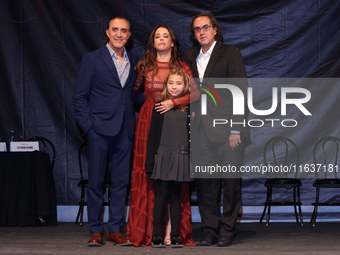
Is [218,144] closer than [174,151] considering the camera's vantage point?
No

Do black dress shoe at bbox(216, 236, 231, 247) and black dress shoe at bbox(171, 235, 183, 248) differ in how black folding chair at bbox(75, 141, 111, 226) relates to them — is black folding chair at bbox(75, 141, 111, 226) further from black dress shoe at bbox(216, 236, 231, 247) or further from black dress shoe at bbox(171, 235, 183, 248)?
black dress shoe at bbox(216, 236, 231, 247)

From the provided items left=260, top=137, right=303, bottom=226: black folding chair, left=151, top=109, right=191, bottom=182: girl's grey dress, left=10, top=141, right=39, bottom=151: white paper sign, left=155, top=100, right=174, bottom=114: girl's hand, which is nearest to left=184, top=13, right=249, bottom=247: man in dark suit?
left=151, top=109, right=191, bottom=182: girl's grey dress

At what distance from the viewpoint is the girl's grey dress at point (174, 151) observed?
2.91 m

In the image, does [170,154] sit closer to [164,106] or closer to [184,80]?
[164,106]

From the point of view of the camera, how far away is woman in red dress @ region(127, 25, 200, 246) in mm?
3051

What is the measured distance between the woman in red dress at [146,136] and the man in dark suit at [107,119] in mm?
95

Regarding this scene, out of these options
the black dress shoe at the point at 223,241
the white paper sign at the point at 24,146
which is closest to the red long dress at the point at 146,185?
the black dress shoe at the point at 223,241

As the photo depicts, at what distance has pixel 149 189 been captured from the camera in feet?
10.2

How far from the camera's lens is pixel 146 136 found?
3.11 metres

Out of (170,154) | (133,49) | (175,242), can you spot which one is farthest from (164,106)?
(133,49)

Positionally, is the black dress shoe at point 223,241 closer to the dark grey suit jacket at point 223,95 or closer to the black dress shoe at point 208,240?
the black dress shoe at point 208,240

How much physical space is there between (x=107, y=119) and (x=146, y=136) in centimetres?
33

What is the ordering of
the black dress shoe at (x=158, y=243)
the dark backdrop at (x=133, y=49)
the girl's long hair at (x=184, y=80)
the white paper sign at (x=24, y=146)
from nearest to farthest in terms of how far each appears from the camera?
the black dress shoe at (x=158, y=243), the girl's long hair at (x=184, y=80), the white paper sign at (x=24, y=146), the dark backdrop at (x=133, y=49)

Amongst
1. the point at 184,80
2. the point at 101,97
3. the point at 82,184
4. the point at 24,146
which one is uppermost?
the point at 184,80
